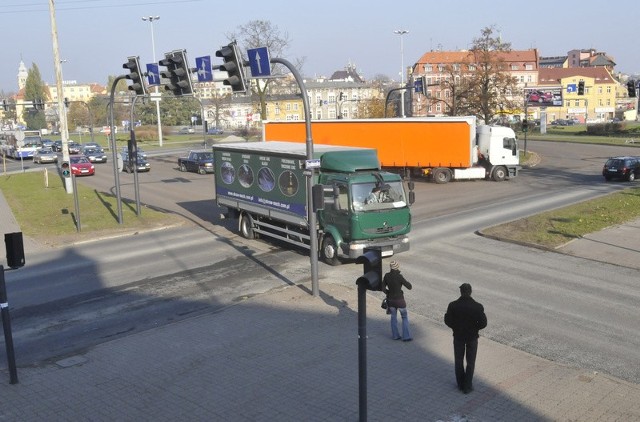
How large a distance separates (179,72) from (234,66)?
8.74ft

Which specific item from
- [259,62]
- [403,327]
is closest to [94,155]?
[259,62]

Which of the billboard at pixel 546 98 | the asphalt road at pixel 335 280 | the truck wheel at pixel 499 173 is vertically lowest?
the asphalt road at pixel 335 280

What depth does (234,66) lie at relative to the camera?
13227 millimetres

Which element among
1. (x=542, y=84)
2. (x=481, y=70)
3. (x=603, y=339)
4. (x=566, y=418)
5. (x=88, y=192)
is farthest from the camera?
(x=542, y=84)

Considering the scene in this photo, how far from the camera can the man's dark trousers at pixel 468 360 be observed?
30.3ft

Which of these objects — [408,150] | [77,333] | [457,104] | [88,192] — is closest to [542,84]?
[457,104]

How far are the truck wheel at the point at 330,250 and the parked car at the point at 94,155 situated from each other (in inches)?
1717

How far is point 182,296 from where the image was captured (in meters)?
15.4

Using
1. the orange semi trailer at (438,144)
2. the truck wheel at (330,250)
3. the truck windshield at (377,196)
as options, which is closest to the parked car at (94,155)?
the orange semi trailer at (438,144)

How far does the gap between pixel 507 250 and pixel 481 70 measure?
35960 millimetres

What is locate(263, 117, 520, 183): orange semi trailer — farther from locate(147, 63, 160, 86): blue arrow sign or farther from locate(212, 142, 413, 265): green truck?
locate(147, 63, 160, 86): blue arrow sign

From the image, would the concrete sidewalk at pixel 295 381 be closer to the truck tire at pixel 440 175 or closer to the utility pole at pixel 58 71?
the utility pole at pixel 58 71

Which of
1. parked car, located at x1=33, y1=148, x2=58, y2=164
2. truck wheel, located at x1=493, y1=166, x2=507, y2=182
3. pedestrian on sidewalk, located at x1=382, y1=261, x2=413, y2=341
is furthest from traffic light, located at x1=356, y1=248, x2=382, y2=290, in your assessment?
parked car, located at x1=33, y1=148, x2=58, y2=164

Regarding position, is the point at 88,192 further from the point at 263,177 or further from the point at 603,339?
the point at 603,339
